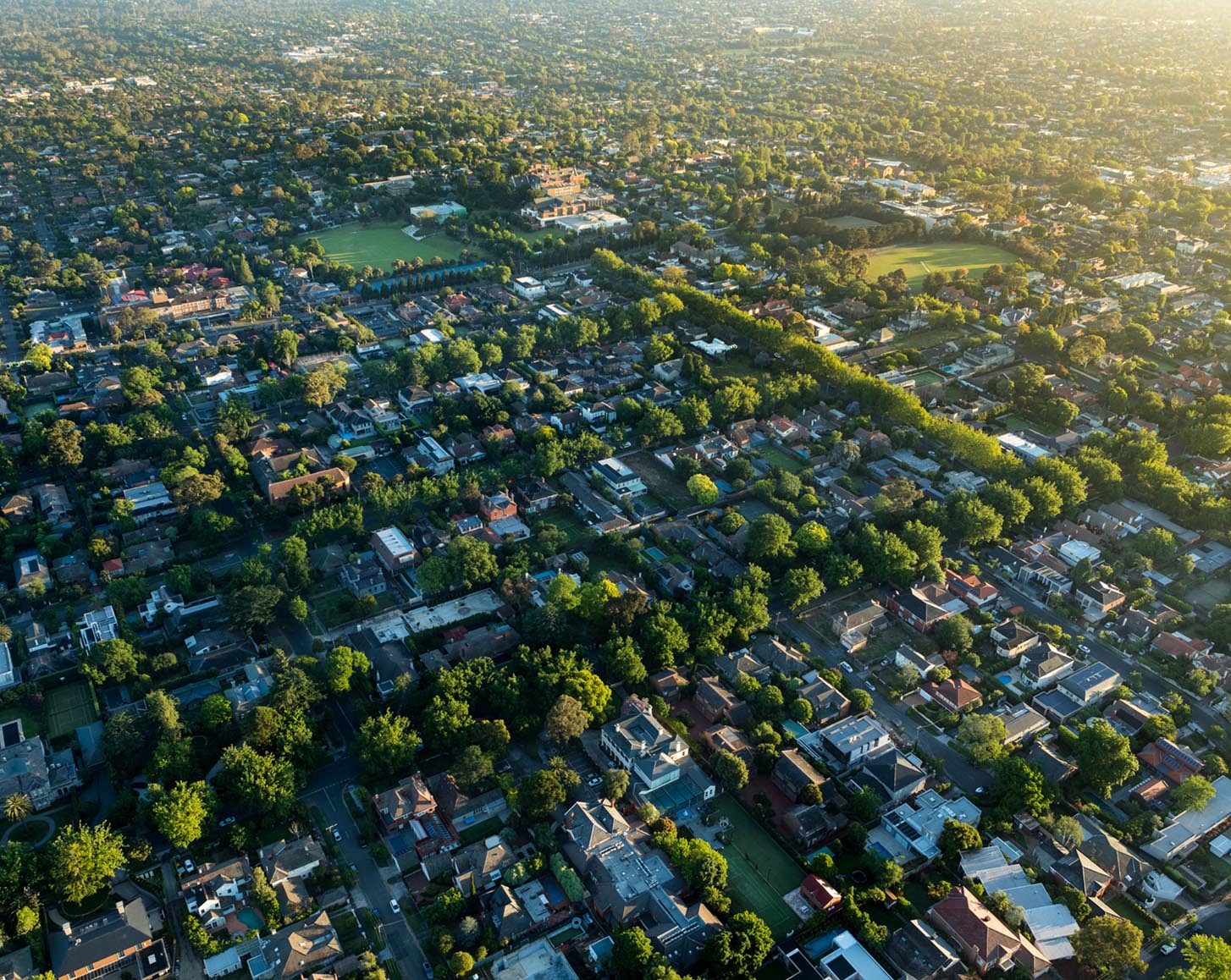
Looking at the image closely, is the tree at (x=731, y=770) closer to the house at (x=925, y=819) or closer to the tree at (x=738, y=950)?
the house at (x=925, y=819)

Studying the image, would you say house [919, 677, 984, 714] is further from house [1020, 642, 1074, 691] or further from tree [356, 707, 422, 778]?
tree [356, 707, 422, 778]

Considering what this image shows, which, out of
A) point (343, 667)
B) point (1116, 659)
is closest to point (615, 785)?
point (343, 667)

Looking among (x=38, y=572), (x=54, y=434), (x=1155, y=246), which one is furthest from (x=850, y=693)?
(x=1155, y=246)

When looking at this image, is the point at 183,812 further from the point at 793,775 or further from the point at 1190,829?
the point at 1190,829

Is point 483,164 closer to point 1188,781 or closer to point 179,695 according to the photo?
point 179,695

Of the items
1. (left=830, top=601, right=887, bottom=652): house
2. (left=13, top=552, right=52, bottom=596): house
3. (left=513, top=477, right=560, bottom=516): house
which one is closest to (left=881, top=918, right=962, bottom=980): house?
(left=830, top=601, right=887, bottom=652): house
